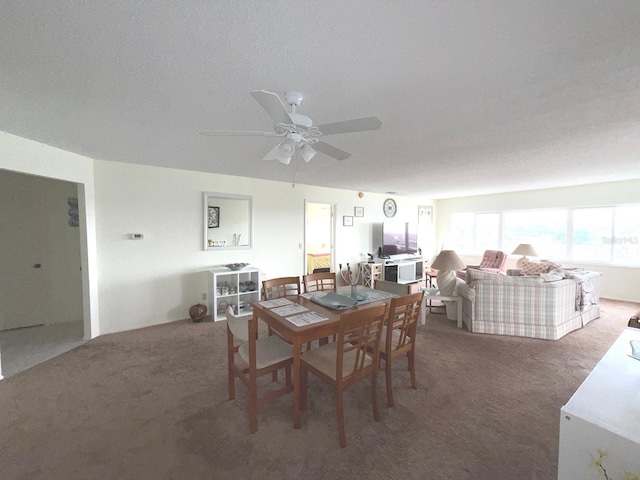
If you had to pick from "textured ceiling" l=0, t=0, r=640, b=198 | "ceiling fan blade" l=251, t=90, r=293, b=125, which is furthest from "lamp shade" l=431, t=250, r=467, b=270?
"ceiling fan blade" l=251, t=90, r=293, b=125

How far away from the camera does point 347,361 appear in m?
1.92

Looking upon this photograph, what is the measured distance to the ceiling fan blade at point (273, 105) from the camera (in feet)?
4.04

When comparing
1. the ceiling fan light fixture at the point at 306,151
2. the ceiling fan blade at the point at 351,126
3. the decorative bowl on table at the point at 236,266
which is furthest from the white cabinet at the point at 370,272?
the ceiling fan blade at the point at 351,126

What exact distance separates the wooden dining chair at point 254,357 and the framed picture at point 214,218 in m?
2.52

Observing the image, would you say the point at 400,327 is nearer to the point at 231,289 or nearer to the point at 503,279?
the point at 503,279

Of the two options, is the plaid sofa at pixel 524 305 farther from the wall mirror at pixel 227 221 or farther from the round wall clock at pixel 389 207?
the wall mirror at pixel 227 221

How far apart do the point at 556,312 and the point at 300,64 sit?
4084 millimetres

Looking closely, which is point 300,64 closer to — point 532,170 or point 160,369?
point 160,369

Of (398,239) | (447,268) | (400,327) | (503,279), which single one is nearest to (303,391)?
(400,327)

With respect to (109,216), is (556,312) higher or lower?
lower

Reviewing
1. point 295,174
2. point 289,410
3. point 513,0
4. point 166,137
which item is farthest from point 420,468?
point 295,174

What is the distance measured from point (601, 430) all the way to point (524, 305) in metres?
2.78

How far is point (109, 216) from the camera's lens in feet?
11.2

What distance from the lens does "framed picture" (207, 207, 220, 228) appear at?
416 centimetres
